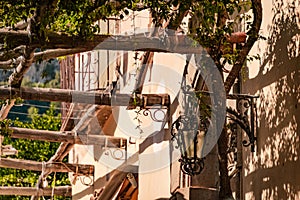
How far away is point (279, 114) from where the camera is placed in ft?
27.5

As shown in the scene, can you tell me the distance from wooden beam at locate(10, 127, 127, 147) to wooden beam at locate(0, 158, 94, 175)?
1297 mm

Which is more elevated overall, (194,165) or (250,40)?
(250,40)

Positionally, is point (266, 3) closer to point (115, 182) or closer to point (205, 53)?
point (205, 53)

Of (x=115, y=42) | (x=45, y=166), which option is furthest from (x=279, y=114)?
(x=45, y=166)

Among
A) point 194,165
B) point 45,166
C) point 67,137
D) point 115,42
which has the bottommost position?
point 45,166

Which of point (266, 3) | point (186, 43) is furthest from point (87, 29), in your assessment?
point (266, 3)

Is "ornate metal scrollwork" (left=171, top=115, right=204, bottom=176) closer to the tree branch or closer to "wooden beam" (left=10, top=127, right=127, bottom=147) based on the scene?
the tree branch

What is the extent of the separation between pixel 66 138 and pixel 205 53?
5637 millimetres

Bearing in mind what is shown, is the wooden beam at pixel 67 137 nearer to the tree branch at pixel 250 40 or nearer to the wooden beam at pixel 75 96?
the wooden beam at pixel 75 96

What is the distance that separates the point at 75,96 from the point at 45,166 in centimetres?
567

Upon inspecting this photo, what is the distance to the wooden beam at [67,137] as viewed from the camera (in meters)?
12.7

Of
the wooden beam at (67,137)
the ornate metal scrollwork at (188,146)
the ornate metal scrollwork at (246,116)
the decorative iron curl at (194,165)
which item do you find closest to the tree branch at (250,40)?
the ornate metal scrollwork at (246,116)

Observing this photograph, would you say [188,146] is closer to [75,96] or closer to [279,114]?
[279,114]

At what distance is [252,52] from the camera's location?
928 centimetres
